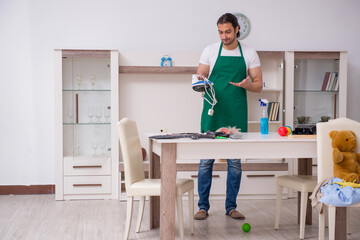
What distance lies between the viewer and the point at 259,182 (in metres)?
4.27

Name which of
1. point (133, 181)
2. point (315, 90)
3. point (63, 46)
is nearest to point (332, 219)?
point (133, 181)

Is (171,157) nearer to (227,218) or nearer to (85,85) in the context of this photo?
(227,218)

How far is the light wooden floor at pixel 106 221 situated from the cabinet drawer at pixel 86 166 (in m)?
0.28

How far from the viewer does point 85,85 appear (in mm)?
4320

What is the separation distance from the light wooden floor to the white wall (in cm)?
60

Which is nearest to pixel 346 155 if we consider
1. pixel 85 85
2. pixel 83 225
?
pixel 83 225

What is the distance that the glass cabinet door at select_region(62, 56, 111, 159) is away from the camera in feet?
14.0

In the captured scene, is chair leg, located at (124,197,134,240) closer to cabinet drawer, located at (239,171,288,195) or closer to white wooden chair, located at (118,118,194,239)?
white wooden chair, located at (118,118,194,239)

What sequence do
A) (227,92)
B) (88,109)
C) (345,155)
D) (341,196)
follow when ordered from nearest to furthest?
(341,196)
(345,155)
(227,92)
(88,109)

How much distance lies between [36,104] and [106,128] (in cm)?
84

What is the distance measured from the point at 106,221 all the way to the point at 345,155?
1.87 m

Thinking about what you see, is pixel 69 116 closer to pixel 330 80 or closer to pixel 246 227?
pixel 246 227

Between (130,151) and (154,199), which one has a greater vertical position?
(130,151)

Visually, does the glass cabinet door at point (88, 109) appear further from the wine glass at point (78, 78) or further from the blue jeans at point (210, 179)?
the blue jeans at point (210, 179)
